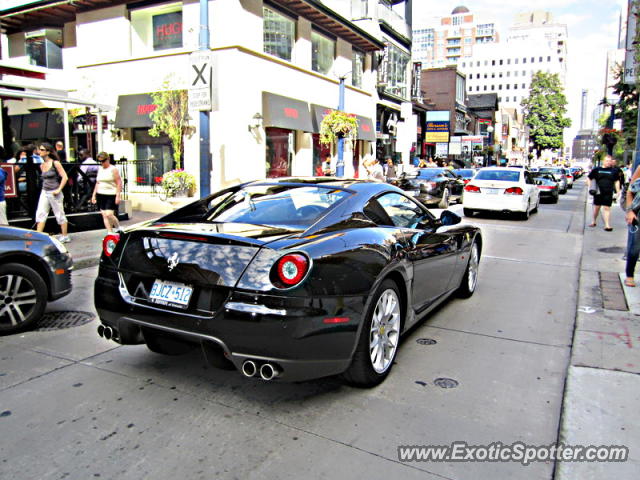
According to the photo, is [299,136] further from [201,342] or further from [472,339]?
[201,342]

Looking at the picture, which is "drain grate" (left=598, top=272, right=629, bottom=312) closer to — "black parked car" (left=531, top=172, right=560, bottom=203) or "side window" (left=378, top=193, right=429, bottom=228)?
"side window" (left=378, top=193, right=429, bottom=228)

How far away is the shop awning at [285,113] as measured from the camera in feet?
65.1

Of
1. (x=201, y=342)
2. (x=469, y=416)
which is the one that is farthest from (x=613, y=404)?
(x=201, y=342)

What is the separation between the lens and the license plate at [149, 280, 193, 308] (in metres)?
3.45

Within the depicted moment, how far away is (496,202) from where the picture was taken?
Answer: 15672 mm

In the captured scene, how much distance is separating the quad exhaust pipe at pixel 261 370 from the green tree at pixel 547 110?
306 ft

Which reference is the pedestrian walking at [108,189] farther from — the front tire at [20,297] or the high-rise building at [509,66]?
the high-rise building at [509,66]

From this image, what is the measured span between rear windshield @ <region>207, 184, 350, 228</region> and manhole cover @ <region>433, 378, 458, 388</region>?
1.55m

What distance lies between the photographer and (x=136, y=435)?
10.4 ft

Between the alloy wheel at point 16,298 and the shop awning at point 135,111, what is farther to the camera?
the shop awning at point 135,111

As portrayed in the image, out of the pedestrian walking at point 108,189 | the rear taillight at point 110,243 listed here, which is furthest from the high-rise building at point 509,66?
the rear taillight at point 110,243

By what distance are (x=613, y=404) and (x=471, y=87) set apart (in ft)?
564

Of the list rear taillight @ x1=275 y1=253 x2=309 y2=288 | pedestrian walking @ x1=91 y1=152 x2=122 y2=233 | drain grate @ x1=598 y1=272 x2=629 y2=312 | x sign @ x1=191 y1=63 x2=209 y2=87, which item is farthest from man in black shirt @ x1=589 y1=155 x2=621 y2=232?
rear taillight @ x1=275 y1=253 x2=309 y2=288

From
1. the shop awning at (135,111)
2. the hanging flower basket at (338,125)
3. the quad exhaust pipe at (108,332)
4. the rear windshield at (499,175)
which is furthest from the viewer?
the hanging flower basket at (338,125)
